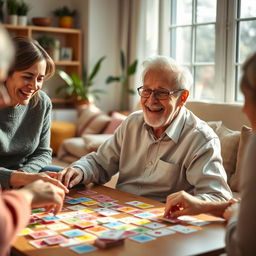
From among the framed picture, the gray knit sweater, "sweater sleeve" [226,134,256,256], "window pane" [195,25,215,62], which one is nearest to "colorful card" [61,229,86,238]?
"sweater sleeve" [226,134,256,256]

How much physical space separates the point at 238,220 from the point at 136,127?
1226mm

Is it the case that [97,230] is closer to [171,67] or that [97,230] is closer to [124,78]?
[171,67]

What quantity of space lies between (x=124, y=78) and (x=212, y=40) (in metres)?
1.29

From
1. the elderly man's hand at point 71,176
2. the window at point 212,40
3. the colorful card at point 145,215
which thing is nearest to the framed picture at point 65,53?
the window at point 212,40

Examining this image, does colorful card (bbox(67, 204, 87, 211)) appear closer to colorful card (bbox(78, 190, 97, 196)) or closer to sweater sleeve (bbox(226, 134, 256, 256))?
colorful card (bbox(78, 190, 97, 196))

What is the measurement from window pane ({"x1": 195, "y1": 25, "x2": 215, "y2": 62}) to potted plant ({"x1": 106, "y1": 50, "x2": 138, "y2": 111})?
0.79m

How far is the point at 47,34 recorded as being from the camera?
628 centimetres

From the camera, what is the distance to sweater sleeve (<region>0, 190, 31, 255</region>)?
129cm

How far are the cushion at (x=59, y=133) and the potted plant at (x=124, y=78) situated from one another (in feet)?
2.62

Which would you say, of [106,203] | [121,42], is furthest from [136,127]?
[121,42]

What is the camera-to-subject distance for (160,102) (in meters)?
2.41

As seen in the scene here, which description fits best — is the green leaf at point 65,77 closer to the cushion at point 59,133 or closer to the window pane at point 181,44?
the cushion at point 59,133

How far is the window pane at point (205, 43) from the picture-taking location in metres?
5.05

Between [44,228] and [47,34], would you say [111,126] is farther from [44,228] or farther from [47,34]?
[44,228]
